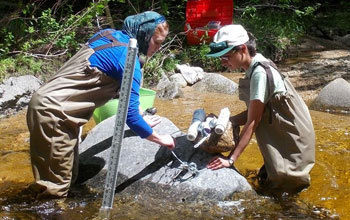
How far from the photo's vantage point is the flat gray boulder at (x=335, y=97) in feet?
24.0

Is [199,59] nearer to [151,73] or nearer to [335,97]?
[151,73]

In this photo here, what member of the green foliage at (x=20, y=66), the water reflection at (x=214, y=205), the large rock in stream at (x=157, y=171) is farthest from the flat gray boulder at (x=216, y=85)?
the large rock in stream at (x=157, y=171)

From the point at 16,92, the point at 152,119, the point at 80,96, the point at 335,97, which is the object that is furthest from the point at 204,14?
the point at 80,96

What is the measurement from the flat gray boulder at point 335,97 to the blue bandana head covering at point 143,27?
14.9ft

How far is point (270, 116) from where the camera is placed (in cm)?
369

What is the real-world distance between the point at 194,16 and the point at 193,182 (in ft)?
24.0

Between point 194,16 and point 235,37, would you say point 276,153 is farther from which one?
point 194,16

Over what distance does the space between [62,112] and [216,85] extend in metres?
5.44

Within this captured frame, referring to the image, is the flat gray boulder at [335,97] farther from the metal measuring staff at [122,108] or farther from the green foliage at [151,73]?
the metal measuring staff at [122,108]

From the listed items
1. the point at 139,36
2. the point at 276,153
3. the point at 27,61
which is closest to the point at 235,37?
the point at 139,36

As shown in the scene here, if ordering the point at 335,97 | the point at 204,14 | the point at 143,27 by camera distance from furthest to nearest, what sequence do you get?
the point at 204,14
the point at 335,97
the point at 143,27

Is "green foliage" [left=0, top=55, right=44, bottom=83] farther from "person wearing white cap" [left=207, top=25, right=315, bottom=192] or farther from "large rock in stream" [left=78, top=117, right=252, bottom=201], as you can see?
"person wearing white cap" [left=207, top=25, right=315, bottom=192]

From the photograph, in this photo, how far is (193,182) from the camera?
12.4 ft

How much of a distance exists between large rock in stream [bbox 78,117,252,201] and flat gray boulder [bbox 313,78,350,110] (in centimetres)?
378
